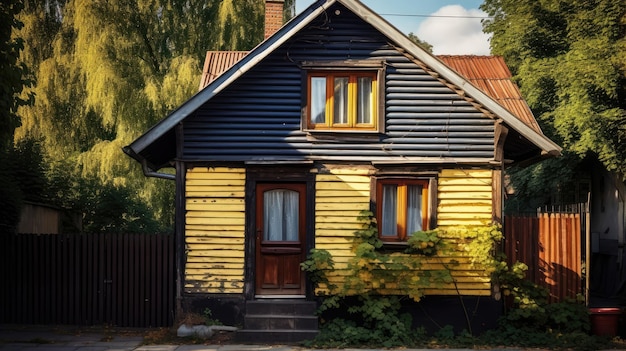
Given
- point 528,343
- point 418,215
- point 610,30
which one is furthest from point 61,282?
point 610,30

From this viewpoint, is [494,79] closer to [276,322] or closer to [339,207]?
[339,207]

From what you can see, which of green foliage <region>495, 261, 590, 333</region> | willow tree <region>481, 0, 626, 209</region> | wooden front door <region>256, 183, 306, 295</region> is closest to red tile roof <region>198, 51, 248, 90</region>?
wooden front door <region>256, 183, 306, 295</region>

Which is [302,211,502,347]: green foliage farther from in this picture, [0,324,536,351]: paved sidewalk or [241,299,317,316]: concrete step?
[0,324,536,351]: paved sidewalk

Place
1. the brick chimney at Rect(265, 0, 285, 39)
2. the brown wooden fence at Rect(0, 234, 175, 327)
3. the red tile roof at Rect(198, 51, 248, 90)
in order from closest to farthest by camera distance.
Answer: the brown wooden fence at Rect(0, 234, 175, 327) → the red tile roof at Rect(198, 51, 248, 90) → the brick chimney at Rect(265, 0, 285, 39)

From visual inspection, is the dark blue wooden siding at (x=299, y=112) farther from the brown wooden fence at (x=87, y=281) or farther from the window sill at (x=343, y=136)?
the brown wooden fence at (x=87, y=281)

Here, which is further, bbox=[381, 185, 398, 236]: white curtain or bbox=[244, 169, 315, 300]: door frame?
bbox=[381, 185, 398, 236]: white curtain

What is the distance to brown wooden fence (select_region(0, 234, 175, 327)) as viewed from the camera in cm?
1410

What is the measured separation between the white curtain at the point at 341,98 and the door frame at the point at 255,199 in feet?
4.42

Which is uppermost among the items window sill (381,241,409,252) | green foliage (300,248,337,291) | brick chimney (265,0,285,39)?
brick chimney (265,0,285,39)

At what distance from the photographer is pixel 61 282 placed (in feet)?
46.4

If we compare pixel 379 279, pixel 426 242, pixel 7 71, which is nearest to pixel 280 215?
pixel 379 279

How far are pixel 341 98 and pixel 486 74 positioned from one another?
3.93 metres

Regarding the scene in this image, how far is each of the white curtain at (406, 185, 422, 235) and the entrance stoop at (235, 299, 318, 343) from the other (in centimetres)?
263

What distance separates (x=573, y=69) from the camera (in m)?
21.0
